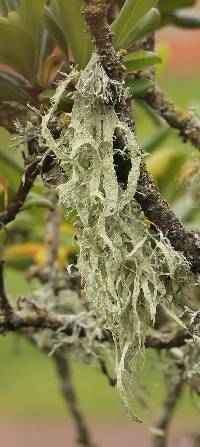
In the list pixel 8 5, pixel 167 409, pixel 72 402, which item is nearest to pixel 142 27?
pixel 8 5

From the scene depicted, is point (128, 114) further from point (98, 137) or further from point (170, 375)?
point (170, 375)

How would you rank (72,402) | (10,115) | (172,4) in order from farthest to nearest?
(72,402) → (172,4) → (10,115)

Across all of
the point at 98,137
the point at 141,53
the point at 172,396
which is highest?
the point at 141,53

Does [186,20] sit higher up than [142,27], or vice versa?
[186,20]

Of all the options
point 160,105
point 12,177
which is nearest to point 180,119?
point 160,105

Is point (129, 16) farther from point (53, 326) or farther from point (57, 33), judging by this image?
point (53, 326)
